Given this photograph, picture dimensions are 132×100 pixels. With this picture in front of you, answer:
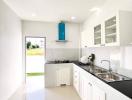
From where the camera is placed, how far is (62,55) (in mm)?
4918

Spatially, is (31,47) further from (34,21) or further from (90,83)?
(90,83)

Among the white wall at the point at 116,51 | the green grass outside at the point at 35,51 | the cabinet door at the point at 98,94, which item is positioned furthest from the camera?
the green grass outside at the point at 35,51

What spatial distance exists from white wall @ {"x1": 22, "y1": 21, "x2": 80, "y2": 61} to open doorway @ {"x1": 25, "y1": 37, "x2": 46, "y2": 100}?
251 mm

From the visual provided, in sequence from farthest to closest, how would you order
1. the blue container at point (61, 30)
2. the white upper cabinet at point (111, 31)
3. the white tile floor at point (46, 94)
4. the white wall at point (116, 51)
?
A: the blue container at point (61, 30) < the white tile floor at point (46, 94) < the white wall at point (116, 51) < the white upper cabinet at point (111, 31)

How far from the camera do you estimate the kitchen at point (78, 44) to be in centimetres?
203

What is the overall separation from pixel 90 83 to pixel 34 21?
11.5 ft

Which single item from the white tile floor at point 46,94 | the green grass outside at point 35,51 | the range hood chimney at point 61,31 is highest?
the range hood chimney at point 61,31

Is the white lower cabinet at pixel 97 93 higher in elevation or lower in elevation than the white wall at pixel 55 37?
lower

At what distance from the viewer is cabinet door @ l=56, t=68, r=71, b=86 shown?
13.9ft

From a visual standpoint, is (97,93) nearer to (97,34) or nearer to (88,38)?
(97,34)

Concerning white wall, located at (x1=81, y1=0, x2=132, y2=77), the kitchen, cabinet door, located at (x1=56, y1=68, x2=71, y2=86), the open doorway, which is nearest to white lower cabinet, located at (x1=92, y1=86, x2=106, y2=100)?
the kitchen

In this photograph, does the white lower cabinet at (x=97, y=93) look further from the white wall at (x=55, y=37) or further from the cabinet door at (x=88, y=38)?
the white wall at (x=55, y=37)

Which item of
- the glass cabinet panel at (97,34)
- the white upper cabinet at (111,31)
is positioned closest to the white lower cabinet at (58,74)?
the glass cabinet panel at (97,34)

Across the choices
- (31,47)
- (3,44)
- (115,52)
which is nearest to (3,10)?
(3,44)
